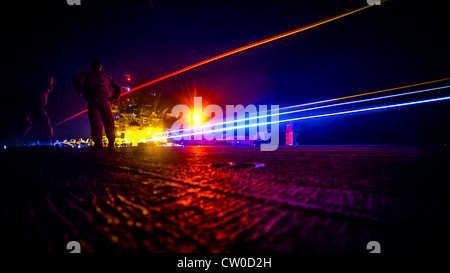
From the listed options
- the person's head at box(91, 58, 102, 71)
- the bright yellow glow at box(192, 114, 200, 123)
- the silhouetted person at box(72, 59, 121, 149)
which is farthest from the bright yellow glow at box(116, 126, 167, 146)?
the person's head at box(91, 58, 102, 71)

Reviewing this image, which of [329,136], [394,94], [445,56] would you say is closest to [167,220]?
[394,94]

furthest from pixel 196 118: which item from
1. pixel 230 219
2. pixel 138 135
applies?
pixel 230 219

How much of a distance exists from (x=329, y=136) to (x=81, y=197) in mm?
11314

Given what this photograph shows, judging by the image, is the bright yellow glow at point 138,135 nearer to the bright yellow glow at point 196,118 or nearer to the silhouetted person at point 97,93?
the bright yellow glow at point 196,118

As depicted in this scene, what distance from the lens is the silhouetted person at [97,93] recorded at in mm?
3182

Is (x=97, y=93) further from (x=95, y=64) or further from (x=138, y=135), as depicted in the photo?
(x=138, y=135)

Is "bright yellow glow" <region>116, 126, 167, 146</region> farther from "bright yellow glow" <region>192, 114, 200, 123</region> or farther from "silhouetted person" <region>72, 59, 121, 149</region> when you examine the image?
"silhouetted person" <region>72, 59, 121, 149</region>

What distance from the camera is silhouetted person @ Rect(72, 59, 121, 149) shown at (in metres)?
3.18

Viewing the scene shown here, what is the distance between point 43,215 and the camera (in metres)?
0.43

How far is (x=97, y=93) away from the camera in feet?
10.7

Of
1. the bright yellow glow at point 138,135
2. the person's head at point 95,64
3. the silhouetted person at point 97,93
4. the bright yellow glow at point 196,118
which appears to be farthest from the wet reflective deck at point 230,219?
the bright yellow glow at point 196,118

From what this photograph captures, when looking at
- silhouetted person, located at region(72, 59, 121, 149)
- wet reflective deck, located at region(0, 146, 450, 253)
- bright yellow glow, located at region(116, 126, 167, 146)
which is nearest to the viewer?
wet reflective deck, located at region(0, 146, 450, 253)
